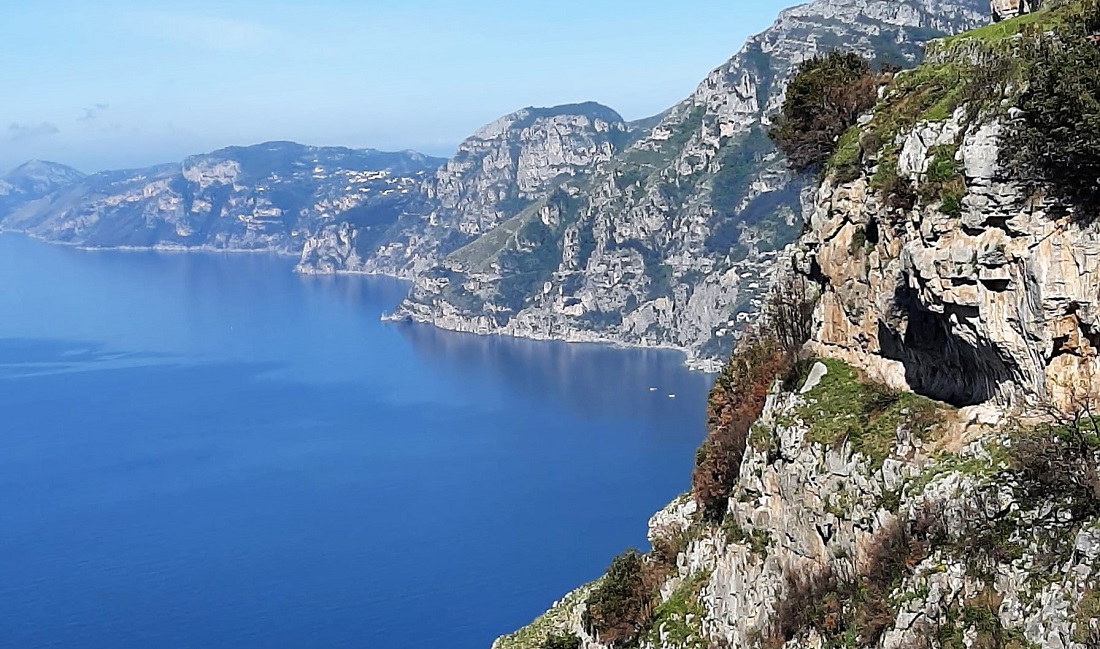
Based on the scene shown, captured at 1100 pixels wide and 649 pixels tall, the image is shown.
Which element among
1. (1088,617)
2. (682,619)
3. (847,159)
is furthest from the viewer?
(682,619)

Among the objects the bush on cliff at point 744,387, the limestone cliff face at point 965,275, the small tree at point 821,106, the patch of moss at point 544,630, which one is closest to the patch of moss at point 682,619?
the bush on cliff at point 744,387

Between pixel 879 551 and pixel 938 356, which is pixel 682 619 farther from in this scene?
pixel 938 356

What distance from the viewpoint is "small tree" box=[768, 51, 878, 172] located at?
2566cm

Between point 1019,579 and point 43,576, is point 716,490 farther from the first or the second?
point 43,576

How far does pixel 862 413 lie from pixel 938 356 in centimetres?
168

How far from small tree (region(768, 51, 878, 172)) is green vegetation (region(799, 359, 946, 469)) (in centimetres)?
701

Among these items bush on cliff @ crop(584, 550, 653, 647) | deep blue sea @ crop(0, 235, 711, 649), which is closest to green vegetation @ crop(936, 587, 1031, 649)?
bush on cliff @ crop(584, 550, 653, 647)

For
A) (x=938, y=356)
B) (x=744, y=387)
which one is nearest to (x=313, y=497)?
(x=744, y=387)

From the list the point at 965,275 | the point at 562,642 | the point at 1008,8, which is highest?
the point at 1008,8

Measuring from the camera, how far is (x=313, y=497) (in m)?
111

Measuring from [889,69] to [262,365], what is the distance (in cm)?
17125

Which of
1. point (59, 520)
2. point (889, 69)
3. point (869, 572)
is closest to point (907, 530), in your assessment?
point (869, 572)

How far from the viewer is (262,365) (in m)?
187

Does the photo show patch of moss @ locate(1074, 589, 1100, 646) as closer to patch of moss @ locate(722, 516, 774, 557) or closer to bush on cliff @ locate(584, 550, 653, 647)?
patch of moss @ locate(722, 516, 774, 557)
